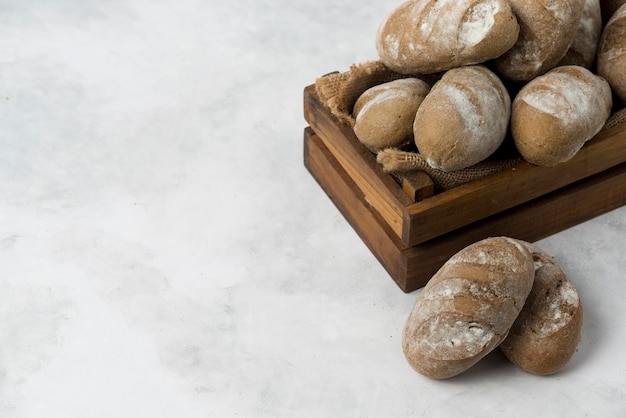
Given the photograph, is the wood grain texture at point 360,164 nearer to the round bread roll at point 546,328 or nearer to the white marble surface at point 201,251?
the white marble surface at point 201,251

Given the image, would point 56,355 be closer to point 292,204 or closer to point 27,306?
point 27,306

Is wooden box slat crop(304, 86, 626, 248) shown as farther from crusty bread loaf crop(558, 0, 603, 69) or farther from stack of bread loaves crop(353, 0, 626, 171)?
crusty bread loaf crop(558, 0, 603, 69)

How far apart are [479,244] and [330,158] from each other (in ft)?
1.66

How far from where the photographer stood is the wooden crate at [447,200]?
202 cm

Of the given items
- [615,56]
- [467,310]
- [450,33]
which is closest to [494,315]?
[467,310]

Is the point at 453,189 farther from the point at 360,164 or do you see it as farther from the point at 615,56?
the point at 615,56

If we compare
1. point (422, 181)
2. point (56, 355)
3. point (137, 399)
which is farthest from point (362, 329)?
point (56, 355)

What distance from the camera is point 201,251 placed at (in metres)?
2.24

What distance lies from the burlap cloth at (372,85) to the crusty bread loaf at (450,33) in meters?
0.12

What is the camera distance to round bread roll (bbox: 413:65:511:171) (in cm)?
191

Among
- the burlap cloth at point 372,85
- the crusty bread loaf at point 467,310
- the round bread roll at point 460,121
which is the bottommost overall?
the crusty bread loaf at point 467,310

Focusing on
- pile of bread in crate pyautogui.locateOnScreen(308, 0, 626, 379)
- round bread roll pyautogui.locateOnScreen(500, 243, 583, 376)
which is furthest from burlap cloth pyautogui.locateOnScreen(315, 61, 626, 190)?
round bread roll pyautogui.locateOnScreen(500, 243, 583, 376)

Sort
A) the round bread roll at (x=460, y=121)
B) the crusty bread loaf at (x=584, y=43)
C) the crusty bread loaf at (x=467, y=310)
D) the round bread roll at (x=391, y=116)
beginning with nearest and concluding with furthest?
1. the crusty bread loaf at (x=467, y=310)
2. the round bread roll at (x=460, y=121)
3. the round bread roll at (x=391, y=116)
4. the crusty bread loaf at (x=584, y=43)

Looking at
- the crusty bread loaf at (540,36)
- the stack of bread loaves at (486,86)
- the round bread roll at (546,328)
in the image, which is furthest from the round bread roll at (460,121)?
the round bread roll at (546,328)
